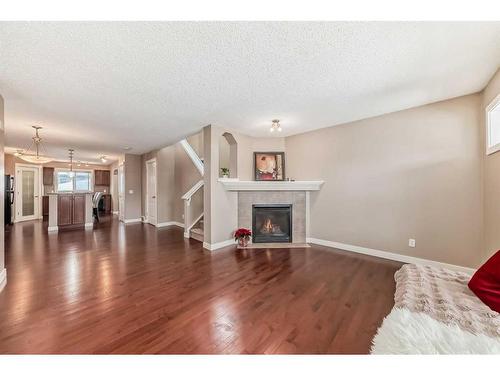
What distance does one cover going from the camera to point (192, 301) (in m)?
2.10

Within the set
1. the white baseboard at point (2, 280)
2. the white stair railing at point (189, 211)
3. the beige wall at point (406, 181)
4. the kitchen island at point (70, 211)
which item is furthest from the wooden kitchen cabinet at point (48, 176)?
the beige wall at point (406, 181)

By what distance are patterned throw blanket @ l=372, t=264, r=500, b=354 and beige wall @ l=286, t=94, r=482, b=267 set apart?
1.24m

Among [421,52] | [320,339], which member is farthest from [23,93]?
[421,52]

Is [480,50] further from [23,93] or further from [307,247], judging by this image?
[23,93]

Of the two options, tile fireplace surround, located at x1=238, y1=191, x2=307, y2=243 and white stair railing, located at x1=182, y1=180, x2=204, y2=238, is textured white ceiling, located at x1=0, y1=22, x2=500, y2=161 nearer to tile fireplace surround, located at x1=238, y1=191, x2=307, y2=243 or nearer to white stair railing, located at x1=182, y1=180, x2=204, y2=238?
tile fireplace surround, located at x1=238, y1=191, x2=307, y2=243

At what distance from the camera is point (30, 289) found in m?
2.30

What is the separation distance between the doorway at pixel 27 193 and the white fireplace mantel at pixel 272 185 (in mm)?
8047

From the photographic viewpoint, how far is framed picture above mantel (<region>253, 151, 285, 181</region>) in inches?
177

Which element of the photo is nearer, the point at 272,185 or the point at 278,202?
the point at 272,185

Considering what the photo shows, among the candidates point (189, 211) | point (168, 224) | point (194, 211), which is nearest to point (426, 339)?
point (189, 211)

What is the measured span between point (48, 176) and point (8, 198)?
7.64ft

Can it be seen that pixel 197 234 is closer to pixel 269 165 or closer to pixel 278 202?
pixel 278 202

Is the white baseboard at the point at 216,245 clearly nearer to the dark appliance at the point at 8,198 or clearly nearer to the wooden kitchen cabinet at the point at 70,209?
the wooden kitchen cabinet at the point at 70,209
